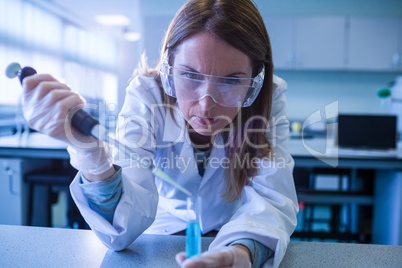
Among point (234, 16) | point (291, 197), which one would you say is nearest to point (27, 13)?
point (234, 16)

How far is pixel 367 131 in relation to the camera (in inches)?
96.0

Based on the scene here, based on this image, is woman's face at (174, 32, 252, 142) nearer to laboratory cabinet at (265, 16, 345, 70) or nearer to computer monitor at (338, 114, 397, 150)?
computer monitor at (338, 114, 397, 150)

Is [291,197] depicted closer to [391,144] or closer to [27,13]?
[391,144]

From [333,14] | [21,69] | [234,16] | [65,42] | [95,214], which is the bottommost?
[95,214]

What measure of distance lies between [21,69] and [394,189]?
2.39m

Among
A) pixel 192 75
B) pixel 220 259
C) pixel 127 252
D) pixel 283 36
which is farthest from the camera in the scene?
pixel 283 36

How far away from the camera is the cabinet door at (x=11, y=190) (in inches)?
93.4

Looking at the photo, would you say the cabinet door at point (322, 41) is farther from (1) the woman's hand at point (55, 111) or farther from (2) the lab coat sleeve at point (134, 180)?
(1) the woman's hand at point (55, 111)

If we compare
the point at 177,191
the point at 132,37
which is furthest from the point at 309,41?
the point at 177,191

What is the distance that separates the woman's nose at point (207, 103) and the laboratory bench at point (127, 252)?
37 centimetres

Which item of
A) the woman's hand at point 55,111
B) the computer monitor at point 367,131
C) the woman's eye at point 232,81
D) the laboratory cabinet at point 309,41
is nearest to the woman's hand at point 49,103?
the woman's hand at point 55,111

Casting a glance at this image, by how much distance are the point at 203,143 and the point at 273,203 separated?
40 cm

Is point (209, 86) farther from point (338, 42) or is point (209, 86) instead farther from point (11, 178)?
point (338, 42)

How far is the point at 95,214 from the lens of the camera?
83 cm
